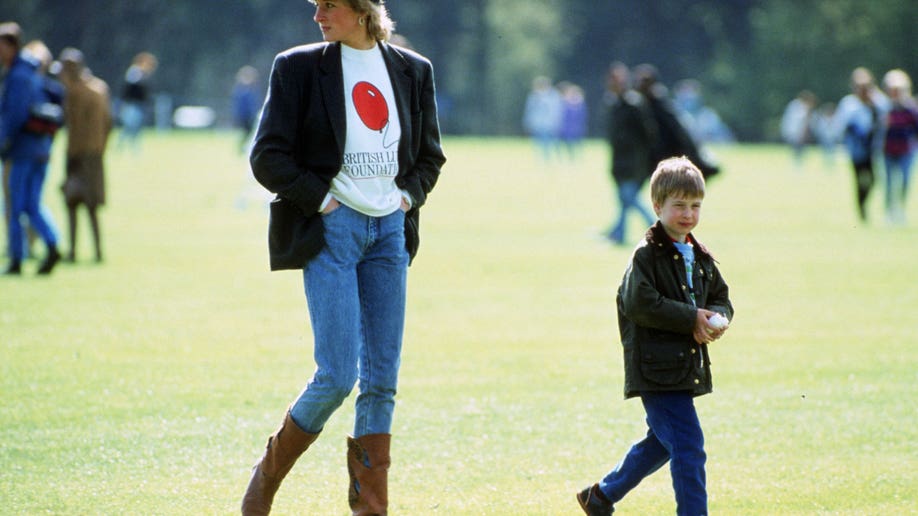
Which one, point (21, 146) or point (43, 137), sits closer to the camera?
point (21, 146)

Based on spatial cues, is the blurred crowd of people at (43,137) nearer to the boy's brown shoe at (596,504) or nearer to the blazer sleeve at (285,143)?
the blazer sleeve at (285,143)

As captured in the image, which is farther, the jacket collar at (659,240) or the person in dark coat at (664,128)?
the person in dark coat at (664,128)

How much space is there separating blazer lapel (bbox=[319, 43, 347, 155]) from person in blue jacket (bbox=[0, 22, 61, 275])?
30.5 ft

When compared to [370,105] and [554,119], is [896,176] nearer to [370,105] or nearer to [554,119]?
[370,105]

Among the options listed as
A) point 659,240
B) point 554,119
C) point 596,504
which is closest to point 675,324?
point 659,240

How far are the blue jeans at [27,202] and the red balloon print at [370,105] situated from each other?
31.4 feet

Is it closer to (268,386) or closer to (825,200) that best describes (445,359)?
(268,386)

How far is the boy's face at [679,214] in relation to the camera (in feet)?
16.6

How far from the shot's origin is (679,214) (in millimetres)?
5078

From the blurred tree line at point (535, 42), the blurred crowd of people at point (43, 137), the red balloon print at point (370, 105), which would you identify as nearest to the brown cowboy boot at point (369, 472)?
the red balloon print at point (370, 105)

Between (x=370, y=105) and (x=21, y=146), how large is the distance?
32.0ft

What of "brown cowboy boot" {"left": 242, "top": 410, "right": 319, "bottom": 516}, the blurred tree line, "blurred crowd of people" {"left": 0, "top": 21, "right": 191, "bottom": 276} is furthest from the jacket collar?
the blurred tree line

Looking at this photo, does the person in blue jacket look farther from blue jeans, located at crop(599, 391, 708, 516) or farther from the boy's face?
blue jeans, located at crop(599, 391, 708, 516)

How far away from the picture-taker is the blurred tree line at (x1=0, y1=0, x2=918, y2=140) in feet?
242
